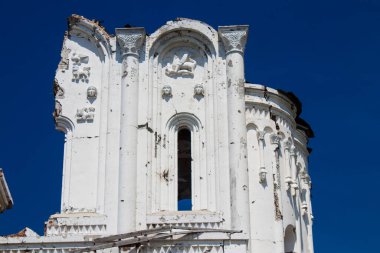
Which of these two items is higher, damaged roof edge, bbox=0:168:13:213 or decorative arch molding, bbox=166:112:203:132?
decorative arch molding, bbox=166:112:203:132

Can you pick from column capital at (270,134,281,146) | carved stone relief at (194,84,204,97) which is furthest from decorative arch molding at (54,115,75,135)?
column capital at (270,134,281,146)

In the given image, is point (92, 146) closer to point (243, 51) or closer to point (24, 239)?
point (24, 239)

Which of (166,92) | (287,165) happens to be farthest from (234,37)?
(287,165)

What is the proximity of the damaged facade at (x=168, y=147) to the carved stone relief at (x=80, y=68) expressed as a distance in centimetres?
3

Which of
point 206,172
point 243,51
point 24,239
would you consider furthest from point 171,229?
point 243,51

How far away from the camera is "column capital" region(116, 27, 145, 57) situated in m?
29.4

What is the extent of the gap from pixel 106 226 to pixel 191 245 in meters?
2.87

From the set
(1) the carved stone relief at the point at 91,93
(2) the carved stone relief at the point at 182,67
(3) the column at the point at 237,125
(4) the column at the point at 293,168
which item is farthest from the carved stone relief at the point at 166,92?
(4) the column at the point at 293,168

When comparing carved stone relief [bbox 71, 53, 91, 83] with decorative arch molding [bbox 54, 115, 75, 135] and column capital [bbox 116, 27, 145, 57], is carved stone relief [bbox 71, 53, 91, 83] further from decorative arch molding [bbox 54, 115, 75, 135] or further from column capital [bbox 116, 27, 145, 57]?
decorative arch molding [bbox 54, 115, 75, 135]

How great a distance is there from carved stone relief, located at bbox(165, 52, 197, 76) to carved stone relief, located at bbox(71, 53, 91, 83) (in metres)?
2.76

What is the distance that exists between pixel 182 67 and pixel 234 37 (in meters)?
2.05

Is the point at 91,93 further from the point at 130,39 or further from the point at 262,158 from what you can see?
the point at 262,158

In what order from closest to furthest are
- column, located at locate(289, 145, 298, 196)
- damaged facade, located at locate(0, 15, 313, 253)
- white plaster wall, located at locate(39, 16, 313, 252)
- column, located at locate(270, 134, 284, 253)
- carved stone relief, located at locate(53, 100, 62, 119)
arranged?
damaged facade, located at locate(0, 15, 313, 253) → white plaster wall, located at locate(39, 16, 313, 252) → column, located at locate(270, 134, 284, 253) → carved stone relief, located at locate(53, 100, 62, 119) → column, located at locate(289, 145, 298, 196)

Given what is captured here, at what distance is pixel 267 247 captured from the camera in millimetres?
27922
